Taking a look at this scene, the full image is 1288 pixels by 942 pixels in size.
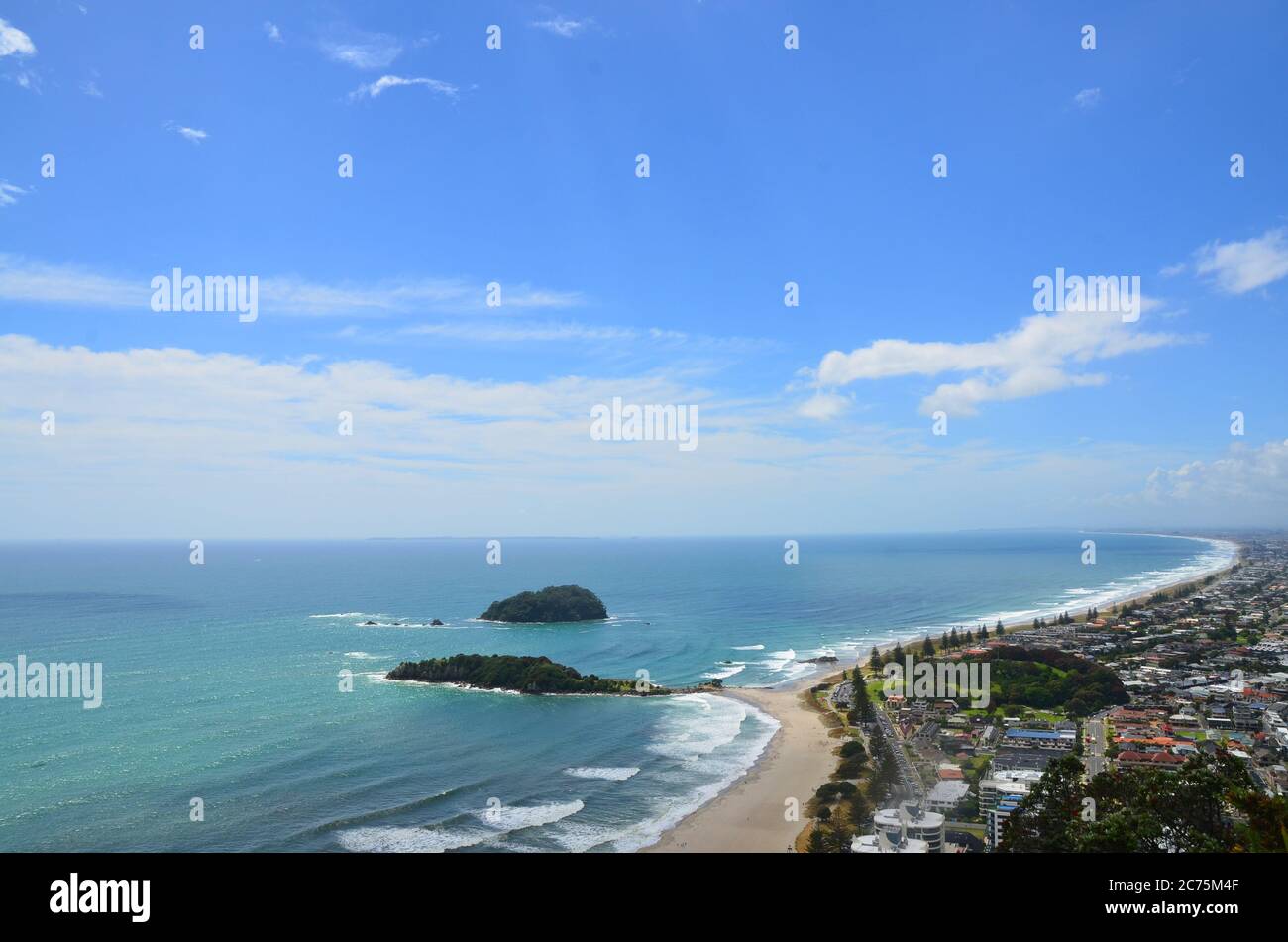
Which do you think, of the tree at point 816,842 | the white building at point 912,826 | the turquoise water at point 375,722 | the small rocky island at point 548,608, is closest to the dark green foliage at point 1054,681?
the turquoise water at point 375,722

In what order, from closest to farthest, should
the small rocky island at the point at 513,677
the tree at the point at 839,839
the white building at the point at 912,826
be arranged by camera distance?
1. the white building at the point at 912,826
2. the tree at the point at 839,839
3. the small rocky island at the point at 513,677

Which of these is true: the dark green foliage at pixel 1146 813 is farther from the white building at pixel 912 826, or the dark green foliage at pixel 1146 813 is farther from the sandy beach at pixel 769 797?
the sandy beach at pixel 769 797

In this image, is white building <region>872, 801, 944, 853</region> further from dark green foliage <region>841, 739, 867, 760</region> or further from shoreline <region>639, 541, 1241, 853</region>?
dark green foliage <region>841, 739, 867, 760</region>

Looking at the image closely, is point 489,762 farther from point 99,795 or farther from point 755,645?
point 755,645

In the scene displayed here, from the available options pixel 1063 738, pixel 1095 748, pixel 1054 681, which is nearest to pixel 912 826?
pixel 1095 748

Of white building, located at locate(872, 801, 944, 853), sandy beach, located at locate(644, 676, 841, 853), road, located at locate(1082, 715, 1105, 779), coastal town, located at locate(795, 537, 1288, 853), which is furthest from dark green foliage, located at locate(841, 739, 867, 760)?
white building, located at locate(872, 801, 944, 853)

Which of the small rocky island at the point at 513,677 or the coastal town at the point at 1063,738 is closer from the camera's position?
the coastal town at the point at 1063,738
